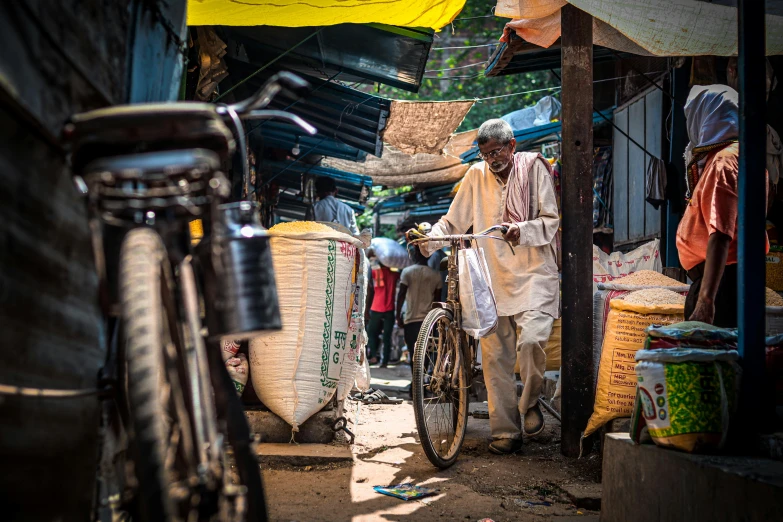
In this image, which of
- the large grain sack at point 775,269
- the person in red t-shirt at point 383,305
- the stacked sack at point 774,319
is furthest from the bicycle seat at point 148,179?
the person in red t-shirt at point 383,305

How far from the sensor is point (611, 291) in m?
4.97

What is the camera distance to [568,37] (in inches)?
195

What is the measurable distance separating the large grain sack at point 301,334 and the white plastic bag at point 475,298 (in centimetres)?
85

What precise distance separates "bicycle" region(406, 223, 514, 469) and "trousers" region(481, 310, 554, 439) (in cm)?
25

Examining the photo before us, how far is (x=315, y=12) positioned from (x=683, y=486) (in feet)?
11.5

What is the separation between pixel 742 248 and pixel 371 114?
6.43 metres

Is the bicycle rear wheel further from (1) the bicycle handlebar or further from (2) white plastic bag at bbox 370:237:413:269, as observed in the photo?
(2) white plastic bag at bbox 370:237:413:269

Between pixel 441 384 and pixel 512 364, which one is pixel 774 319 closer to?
pixel 512 364

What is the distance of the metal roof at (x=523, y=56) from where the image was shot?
21.2 ft

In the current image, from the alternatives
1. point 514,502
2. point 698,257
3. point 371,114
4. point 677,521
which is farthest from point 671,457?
point 371,114

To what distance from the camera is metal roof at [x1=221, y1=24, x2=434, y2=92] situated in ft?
21.5

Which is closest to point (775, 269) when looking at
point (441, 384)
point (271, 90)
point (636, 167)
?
point (441, 384)

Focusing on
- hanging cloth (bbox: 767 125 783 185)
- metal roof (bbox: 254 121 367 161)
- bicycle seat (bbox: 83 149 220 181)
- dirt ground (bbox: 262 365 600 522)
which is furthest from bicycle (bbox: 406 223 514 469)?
metal roof (bbox: 254 121 367 161)

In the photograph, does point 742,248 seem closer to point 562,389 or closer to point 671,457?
point 671,457
